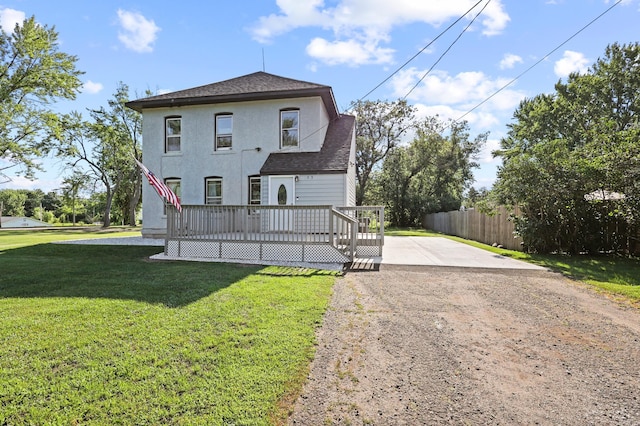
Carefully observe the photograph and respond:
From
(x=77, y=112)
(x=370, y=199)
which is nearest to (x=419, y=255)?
(x=370, y=199)

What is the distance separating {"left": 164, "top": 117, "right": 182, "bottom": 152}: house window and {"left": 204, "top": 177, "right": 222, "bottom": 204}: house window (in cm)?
207

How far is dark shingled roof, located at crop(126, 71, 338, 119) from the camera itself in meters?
12.6

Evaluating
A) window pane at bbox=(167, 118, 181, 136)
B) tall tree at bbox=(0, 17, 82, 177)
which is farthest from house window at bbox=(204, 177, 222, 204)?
tall tree at bbox=(0, 17, 82, 177)

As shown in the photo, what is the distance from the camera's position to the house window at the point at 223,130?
1366cm

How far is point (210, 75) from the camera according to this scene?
16.8 meters

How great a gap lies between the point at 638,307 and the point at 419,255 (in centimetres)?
519

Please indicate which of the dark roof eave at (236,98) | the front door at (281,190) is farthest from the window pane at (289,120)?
the front door at (281,190)

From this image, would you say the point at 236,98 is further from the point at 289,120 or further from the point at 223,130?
the point at 289,120

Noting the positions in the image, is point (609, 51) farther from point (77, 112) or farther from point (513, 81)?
point (77, 112)

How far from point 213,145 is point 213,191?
1948 millimetres

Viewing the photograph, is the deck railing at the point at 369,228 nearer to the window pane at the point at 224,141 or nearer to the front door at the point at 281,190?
the front door at the point at 281,190

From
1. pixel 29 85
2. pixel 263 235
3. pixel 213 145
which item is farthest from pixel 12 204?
pixel 263 235

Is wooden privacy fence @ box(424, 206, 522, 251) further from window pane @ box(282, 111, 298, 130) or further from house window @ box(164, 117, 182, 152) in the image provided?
house window @ box(164, 117, 182, 152)

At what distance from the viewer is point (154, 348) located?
3186 mm
